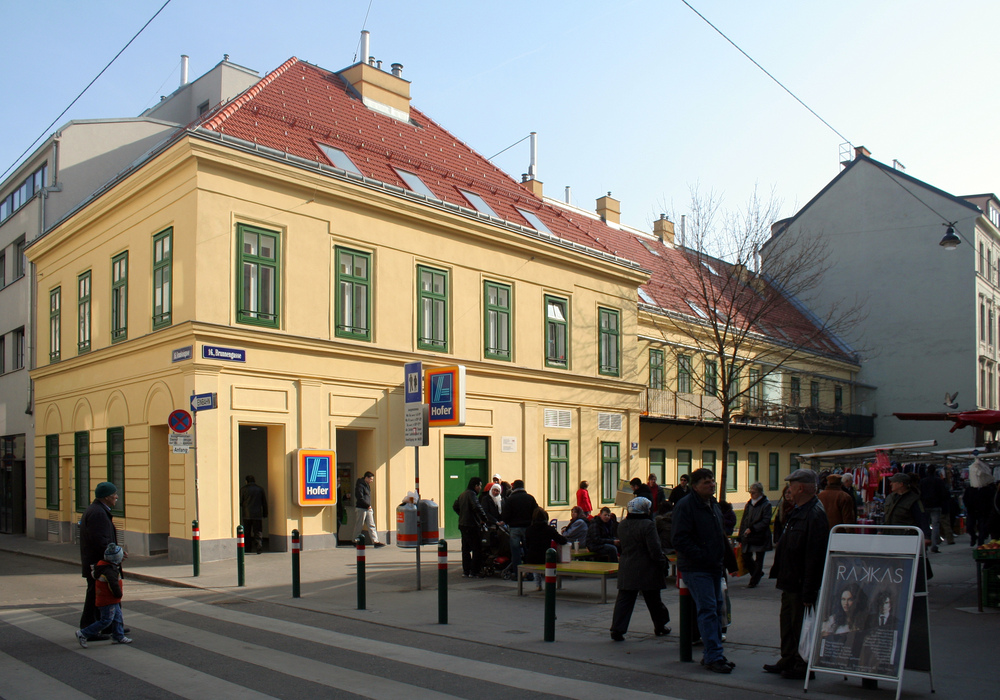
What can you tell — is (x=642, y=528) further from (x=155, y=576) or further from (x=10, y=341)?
(x=10, y=341)

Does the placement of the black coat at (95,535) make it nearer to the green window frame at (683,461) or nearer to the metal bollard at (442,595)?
the metal bollard at (442,595)

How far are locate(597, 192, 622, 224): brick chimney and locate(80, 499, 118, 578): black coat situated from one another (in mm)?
32318

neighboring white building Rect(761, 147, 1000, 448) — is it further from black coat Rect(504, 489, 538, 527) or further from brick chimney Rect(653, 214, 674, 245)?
black coat Rect(504, 489, 538, 527)

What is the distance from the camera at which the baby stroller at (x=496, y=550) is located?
14805mm

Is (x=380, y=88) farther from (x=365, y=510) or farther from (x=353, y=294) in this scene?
(x=365, y=510)

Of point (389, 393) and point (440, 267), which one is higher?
point (440, 267)

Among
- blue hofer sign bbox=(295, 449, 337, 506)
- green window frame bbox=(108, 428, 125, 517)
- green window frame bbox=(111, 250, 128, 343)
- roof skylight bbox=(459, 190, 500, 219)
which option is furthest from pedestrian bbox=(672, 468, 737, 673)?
roof skylight bbox=(459, 190, 500, 219)

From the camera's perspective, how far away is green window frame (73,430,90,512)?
21.5m

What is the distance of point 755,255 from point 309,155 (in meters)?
13.7

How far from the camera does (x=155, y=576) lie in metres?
15.0

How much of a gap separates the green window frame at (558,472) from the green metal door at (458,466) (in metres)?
2.60

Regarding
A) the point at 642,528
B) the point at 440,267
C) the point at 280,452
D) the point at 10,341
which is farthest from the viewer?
Answer: the point at 10,341

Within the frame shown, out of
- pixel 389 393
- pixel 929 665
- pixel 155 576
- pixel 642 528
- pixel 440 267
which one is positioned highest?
pixel 440 267

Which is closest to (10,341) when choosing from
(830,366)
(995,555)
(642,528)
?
(642,528)
